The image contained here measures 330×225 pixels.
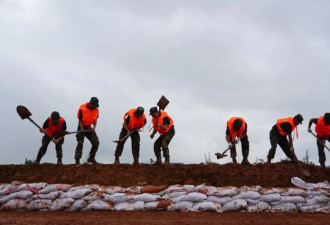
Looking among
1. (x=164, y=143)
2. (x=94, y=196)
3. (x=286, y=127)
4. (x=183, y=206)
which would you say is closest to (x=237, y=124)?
(x=286, y=127)

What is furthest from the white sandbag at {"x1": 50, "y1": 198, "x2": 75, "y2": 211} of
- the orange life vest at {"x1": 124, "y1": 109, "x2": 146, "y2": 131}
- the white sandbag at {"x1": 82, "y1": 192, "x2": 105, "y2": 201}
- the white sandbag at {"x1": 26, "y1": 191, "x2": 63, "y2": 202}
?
the orange life vest at {"x1": 124, "y1": 109, "x2": 146, "y2": 131}

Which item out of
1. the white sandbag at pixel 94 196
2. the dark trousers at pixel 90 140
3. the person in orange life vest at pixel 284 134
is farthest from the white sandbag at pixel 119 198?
the person in orange life vest at pixel 284 134

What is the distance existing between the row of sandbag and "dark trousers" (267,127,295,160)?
1.84 metres

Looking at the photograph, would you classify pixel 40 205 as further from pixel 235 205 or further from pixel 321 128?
pixel 321 128

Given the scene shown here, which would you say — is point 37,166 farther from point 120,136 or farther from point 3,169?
point 120,136

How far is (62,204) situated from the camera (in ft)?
22.9

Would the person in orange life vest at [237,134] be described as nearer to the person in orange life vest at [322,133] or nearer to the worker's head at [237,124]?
Result: the worker's head at [237,124]

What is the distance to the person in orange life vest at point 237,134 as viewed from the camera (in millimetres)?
8670

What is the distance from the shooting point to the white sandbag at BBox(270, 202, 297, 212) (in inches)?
275

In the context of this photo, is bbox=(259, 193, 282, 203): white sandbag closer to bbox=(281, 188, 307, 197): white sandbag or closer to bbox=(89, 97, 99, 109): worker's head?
bbox=(281, 188, 307, 197): white sandbag

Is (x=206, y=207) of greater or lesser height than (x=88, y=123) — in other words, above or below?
below

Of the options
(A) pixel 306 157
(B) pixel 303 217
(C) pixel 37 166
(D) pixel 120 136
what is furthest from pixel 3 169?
(A) pixel 306 157

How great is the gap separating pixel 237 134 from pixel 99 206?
3470 millimetres

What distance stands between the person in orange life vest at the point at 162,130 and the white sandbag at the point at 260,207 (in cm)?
233
